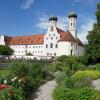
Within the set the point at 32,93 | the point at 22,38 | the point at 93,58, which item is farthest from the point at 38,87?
the point at 22,38

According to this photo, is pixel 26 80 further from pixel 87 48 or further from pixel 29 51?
pixel 29 51

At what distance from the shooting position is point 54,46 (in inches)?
4242

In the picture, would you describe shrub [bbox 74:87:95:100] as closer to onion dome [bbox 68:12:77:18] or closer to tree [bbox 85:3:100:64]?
tree [bbox 85:3:100:64]

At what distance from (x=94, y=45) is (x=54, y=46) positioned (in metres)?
54.7

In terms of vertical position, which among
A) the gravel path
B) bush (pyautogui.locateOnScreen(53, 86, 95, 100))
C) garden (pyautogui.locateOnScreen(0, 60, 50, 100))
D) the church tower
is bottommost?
the gravel path

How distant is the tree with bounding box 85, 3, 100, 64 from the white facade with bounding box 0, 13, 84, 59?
155 feet

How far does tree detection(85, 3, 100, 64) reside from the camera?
52750mm

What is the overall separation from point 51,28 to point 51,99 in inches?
3653

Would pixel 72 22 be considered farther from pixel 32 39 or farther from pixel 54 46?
pixel 32 39

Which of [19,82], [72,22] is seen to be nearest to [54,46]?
[72,22]

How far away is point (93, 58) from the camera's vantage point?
5309cm

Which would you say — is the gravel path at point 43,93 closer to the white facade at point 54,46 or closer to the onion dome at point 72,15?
the white facade at point 54,46

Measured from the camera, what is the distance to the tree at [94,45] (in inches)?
2077

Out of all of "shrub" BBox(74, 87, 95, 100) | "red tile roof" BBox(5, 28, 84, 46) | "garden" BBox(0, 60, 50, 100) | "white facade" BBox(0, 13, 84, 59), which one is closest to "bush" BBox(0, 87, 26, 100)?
"garden" BBox(0, 60, 50, 100)
